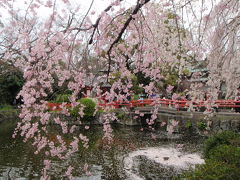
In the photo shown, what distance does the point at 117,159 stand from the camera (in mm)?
8312

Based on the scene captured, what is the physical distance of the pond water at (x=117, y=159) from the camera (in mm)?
6816

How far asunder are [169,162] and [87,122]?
9.71 m

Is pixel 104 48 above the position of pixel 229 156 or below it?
above

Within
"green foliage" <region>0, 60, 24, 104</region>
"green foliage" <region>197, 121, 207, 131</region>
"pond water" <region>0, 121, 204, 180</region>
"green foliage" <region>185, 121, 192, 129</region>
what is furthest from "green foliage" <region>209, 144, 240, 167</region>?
"green foliage" <region>0, 60, 24, 104</region>

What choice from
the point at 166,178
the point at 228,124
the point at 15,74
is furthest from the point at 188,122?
the point at 15,74

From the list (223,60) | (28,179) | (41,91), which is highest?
(223,60)

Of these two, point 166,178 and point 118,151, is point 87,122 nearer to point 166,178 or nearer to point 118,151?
point 118,151

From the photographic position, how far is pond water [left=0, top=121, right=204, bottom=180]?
6.82 meters

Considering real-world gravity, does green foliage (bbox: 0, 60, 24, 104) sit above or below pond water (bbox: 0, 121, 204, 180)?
above

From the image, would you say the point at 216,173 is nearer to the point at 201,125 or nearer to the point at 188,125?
the point at 201,125

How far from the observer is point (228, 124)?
10523 mm

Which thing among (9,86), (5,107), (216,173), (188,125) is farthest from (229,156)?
(9,86)

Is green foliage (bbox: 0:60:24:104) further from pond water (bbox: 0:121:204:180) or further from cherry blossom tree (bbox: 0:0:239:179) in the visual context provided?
cherry blossom tree (bbox: 0:0:239:179)

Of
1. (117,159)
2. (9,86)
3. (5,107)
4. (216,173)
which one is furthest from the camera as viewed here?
(9,86)
